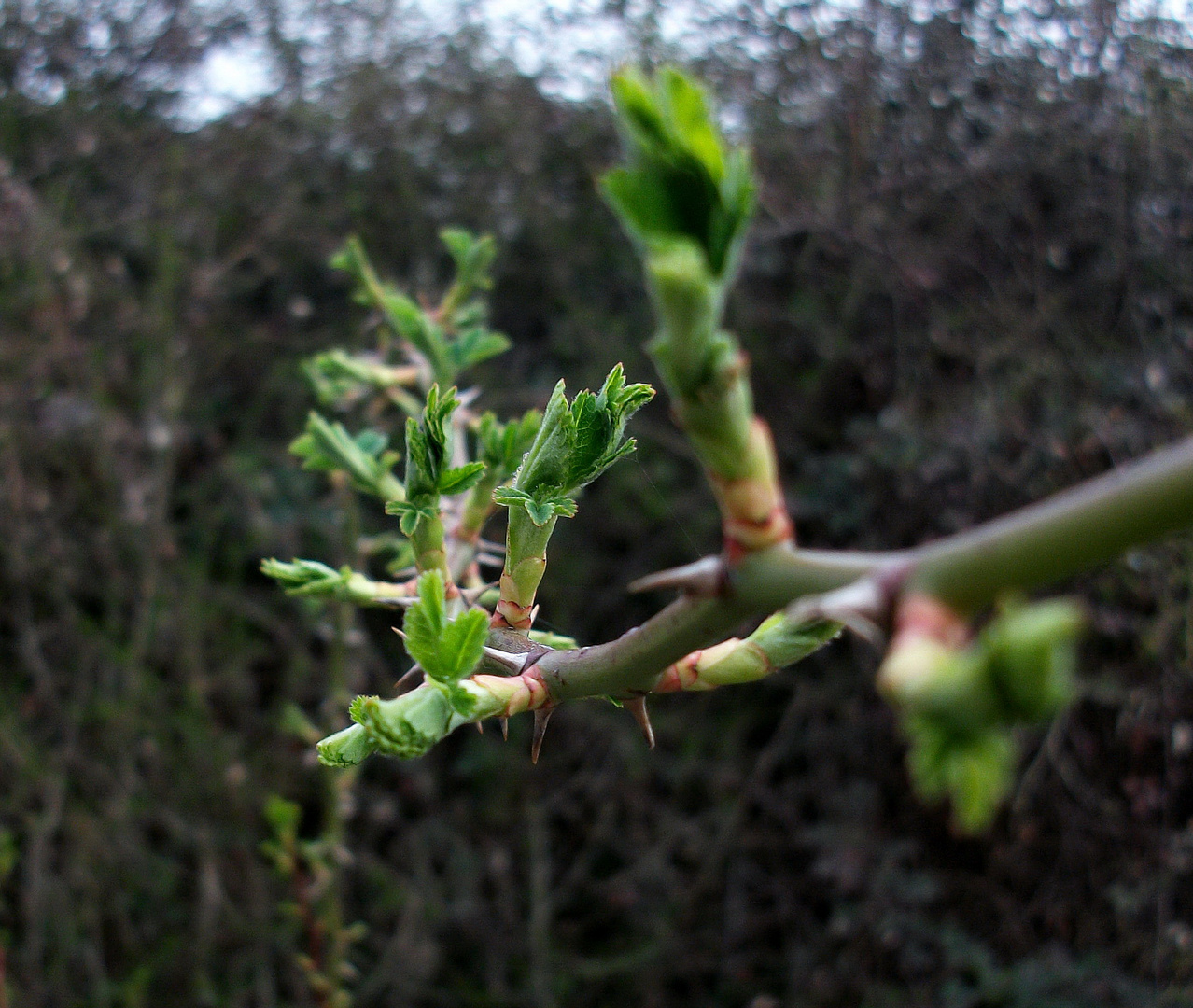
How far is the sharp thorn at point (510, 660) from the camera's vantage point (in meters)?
0.77

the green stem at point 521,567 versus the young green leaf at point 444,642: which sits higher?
the young green leaf at point 444,642

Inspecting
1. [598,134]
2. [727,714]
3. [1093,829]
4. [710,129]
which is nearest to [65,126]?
[598,134]

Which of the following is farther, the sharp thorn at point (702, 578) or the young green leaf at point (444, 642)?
the young green leaf at point (444, 642)

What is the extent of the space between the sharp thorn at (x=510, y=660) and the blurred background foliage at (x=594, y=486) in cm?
217

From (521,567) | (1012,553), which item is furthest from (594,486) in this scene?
(1012,553)

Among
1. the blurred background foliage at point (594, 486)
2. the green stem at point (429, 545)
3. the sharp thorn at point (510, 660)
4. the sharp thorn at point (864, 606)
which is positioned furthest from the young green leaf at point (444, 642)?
the blurred background foliage at point (594, 486)

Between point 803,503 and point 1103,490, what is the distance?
3041mm

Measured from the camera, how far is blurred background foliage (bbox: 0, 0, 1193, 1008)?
10.2 ft

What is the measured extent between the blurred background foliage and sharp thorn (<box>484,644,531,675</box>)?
217cm

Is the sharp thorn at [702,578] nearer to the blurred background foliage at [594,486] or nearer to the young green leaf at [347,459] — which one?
the young green leaf at [347,459]

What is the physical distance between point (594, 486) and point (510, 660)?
2.93m

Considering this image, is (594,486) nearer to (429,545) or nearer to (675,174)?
(429,545)

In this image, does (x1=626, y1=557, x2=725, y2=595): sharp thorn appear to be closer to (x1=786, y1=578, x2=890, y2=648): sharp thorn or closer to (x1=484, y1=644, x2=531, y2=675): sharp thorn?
(x1=786, y1=578, x2=890, y2=648): sharp thorn

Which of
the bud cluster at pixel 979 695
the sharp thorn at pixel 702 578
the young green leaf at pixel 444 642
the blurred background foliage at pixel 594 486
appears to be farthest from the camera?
the blurred background foliage at pixel 594 486
